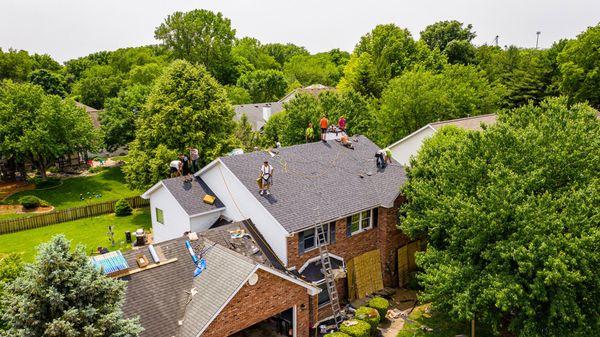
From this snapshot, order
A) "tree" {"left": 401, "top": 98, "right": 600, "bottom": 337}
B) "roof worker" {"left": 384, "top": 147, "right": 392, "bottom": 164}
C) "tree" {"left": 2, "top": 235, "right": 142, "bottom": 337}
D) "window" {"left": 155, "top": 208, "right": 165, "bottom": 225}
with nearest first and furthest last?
"tree" {"left": 2, "top": 235, "right": 142, "bottom": 337}
"tree" {"left": 401, "top": 98, "right": 600, "bottom": 337}
"window" {"left": 155, "top": 208, "right": 165, "bottom": 225}
"roof worker" {"left": 384, "top": 147, "right": 392, "bottom": 164}

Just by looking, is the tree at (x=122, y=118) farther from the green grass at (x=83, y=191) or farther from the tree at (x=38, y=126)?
the green grass at (x=83, y=191)

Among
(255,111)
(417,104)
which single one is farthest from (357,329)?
(255,111)

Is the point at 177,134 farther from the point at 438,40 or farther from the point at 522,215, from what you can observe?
the point at 438,40

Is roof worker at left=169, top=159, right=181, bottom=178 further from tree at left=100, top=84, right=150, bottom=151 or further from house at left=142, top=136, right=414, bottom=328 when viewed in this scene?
tree at left=100, top=84, right=150, bottom=151

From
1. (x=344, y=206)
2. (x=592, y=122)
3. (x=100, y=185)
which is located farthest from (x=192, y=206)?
(x=100, y=185)

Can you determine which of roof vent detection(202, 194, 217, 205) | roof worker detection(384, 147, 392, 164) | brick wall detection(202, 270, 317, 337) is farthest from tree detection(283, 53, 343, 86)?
brick wall detection(202, 270, 317, 337)
